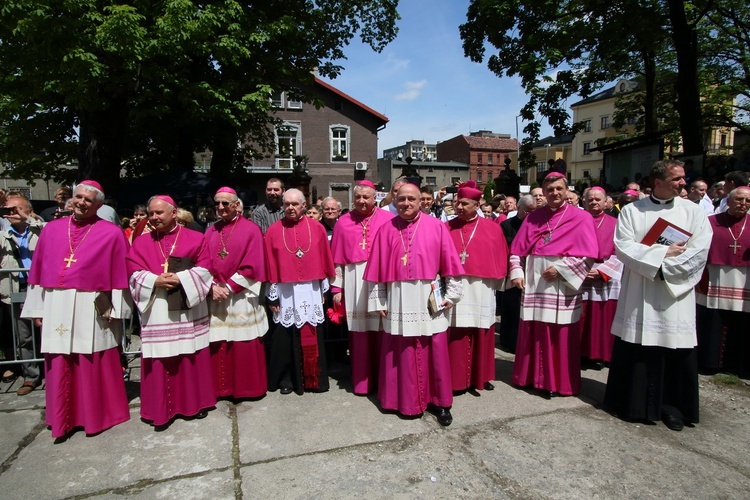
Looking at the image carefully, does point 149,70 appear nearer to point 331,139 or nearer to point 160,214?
point 160,214

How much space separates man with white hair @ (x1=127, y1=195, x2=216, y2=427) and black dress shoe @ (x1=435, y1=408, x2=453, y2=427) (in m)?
2.05

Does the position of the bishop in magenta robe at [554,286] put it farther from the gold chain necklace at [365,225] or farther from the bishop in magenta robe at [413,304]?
the gold chain necklace at [365,225]

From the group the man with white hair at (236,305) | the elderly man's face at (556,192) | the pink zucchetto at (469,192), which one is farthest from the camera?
the pink zucchetto at (469,192)

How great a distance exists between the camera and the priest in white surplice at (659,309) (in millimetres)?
3801

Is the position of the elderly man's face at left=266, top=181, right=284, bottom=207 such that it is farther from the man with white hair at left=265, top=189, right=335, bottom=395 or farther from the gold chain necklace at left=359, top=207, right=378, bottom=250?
the gold chain necklace at left=359, top=207, right=378, bottom=250

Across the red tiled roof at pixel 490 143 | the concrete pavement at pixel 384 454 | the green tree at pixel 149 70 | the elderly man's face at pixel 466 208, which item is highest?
the red tiled roof at pixel 490 143

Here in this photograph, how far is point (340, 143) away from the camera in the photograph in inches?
1348

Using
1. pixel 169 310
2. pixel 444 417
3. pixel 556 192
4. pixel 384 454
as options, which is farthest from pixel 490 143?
pixel 384 454

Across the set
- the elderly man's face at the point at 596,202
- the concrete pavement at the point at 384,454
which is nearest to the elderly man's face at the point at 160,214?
the concrete pavement at the point at 384,454

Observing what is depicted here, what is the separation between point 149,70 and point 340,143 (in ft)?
79.6

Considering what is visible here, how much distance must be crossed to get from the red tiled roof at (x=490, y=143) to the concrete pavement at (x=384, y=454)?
63564 millimetres

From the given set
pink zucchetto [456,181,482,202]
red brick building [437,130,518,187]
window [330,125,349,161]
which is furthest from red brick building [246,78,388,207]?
red brick building [437,130,518,187]

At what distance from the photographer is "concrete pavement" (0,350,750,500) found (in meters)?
3.14

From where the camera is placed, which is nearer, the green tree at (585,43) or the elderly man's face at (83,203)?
the elderly man's face at (83,203)
